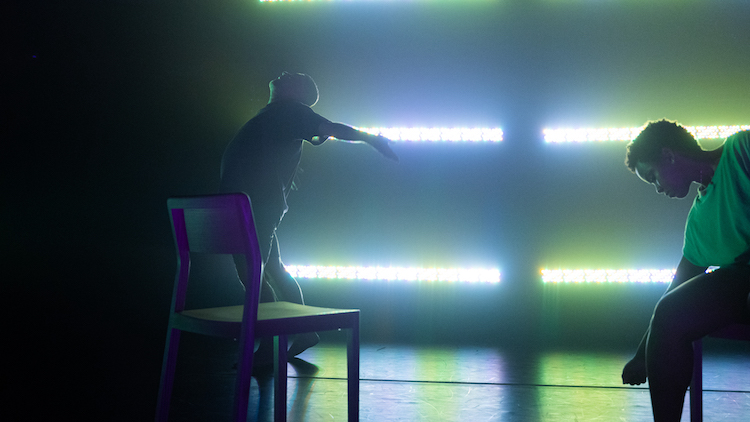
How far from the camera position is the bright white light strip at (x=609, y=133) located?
3.24 meters

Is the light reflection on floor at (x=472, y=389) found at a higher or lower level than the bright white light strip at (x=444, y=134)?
lower

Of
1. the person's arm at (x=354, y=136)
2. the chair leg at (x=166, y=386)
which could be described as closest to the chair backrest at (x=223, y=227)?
the chair leg at (x=166, y=386)

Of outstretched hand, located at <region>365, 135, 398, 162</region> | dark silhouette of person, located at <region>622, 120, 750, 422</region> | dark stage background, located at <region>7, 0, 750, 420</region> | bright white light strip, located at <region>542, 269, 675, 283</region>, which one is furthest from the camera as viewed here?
bright white light strip, located at <region>542, 269, 675, 283</region>

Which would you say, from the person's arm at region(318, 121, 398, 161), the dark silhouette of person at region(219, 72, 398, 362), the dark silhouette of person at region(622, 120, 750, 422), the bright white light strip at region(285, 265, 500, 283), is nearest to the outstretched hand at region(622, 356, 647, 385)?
the dark silhouette of person at region(622, 120, 750, 422)

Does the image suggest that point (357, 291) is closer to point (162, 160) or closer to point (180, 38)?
point (162, 160)

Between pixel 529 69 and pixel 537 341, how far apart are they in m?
1.94

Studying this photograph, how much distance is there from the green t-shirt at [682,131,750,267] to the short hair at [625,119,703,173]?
0.27ft

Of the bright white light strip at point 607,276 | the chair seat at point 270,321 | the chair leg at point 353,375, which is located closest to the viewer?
the chair seat at point 270,321

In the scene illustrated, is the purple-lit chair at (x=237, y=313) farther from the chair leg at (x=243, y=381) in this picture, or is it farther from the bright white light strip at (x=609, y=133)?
the bright white light strip at (x=609, y=133)

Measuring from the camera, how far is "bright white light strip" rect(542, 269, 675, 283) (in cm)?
316

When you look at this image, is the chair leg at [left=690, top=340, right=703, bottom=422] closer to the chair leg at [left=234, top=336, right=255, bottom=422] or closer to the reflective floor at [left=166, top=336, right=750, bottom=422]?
the reflective floor at [left=166, top=336, right=750, bottom=422]

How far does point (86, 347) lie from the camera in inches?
102

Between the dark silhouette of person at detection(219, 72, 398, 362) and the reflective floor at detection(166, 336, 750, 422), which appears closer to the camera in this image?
the reflective floor at detection(166, 336, 750, 422)

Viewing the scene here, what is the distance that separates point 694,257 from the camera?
122 cm
